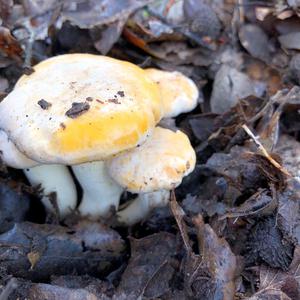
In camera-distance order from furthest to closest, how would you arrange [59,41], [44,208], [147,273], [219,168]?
1. [59,41]
2. [44,208]
3. [219,168]
4. [147,273]

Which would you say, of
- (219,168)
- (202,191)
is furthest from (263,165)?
(202,191)

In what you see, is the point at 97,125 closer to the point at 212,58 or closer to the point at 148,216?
the point at 148,216

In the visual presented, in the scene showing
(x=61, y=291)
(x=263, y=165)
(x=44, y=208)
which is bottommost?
(x=44, y=208)

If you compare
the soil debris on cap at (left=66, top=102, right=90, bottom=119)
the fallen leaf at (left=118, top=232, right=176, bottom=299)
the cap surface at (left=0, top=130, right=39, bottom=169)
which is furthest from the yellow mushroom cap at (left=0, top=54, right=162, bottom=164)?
the fallen leaf at (left=118, top=232, right=176, bottom=299)

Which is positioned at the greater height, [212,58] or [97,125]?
[97,125]

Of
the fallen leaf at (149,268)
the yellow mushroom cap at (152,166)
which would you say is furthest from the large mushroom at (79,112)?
the fallen leaf at (149,268)

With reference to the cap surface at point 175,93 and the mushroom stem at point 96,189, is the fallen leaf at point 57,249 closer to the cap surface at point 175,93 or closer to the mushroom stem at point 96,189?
the mushroom stem at point 96,189

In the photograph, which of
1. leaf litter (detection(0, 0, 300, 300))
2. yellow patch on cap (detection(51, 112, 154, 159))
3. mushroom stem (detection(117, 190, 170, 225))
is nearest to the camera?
yellow patch on cap (detection(51, 112, 154, 159))

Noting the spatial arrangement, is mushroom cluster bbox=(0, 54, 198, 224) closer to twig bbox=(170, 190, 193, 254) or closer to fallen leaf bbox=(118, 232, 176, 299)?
twig bbox=(170, 190, 193, 254)
